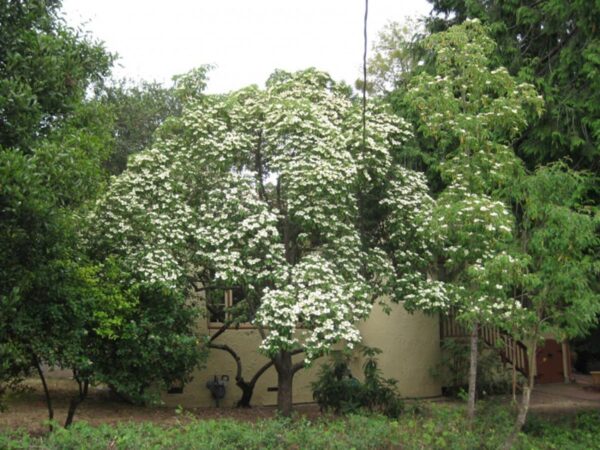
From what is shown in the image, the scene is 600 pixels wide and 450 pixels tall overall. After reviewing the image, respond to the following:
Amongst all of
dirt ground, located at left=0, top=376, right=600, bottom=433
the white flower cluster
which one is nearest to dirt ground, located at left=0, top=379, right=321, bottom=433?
dirt ground, located at left=0, top=376, right=600, bottom=433

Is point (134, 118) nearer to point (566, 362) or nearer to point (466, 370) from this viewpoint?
point (466, 370)

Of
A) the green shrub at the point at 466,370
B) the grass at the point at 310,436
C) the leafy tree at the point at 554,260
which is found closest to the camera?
the grass at the point at 310,436

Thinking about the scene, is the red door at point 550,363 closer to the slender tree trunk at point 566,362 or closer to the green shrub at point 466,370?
the slender tree trunk at point 566,362

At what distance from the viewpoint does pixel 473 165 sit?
934cm

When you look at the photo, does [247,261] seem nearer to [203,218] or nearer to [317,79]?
[203,218]

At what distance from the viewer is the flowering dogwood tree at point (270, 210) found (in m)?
9.62

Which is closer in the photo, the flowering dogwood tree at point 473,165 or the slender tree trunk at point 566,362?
the flowering dogwood tree at point 473,165

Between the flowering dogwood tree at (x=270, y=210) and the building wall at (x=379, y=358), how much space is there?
2538mm

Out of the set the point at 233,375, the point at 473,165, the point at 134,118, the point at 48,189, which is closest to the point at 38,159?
the point at 48,189

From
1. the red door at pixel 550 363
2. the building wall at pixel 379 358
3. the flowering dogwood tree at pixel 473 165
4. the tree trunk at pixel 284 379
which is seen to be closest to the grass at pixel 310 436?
the flowering dogwood tree at pixel 473 165

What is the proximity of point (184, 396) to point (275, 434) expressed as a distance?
22.7 feet

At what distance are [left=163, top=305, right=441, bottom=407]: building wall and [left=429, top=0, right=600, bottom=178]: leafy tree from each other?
5.28 meters

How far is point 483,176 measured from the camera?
938 cm

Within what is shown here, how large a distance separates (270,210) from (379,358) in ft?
18.7
